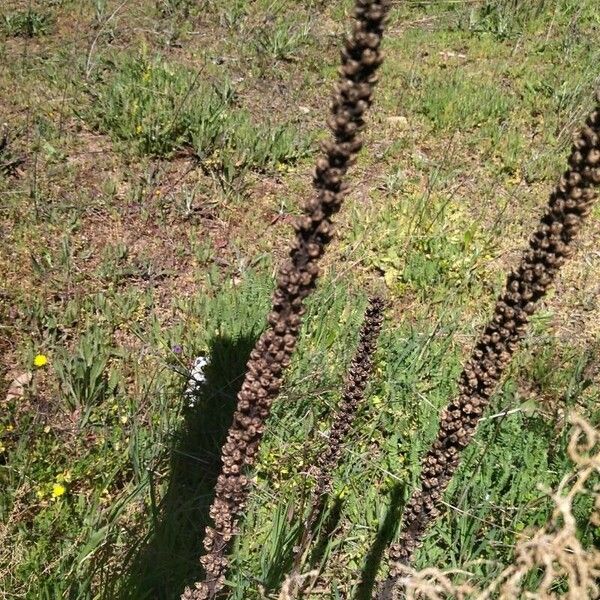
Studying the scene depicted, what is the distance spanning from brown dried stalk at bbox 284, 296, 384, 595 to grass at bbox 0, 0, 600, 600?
217mm

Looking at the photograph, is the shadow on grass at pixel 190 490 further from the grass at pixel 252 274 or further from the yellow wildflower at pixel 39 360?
the yellow wildflower at pixel 39 360

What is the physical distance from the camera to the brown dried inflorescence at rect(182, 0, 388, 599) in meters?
1.40

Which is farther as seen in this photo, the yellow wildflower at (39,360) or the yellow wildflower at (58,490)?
the yellow wildflower at (39,360)

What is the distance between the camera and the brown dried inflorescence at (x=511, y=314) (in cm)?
156

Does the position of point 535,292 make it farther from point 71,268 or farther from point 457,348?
point 71,268

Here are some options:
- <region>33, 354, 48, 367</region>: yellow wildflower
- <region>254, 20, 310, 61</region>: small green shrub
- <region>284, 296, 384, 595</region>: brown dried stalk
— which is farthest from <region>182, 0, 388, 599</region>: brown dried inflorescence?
<region>254, 20, 310, 61</region>: small green shrub

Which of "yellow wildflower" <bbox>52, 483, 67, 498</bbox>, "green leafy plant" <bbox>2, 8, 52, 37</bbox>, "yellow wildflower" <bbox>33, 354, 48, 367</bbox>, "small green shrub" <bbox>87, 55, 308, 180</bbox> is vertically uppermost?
"green leafy plant" <bbox>2, 8, 52, 37</bbox>

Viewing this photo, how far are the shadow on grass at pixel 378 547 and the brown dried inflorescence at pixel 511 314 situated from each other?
2.91 feet

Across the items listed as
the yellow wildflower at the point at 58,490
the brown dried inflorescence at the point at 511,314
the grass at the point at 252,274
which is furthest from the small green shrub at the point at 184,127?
the brown dried inflorescence at the point at 511,314

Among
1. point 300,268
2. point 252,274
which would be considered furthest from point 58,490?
point 300,268

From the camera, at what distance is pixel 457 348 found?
438cm

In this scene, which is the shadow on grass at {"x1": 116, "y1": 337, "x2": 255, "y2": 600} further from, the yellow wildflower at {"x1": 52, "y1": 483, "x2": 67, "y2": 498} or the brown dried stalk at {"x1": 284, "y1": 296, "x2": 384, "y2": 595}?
the brown dried stalk at {"x1": 284, "y1": 296, "x2": 384, "y2": 595}

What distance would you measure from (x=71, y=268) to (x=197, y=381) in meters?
1.58

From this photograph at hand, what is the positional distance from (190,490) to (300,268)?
2.16m
